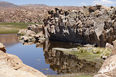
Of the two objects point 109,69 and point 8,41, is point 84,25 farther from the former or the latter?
point 109,69

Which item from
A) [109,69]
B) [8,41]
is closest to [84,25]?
[8,41]

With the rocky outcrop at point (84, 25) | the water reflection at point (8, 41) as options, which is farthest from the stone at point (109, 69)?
the water reflection at point (8, 41)

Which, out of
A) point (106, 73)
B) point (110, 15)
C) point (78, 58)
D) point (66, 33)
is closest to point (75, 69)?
point (78, 58)

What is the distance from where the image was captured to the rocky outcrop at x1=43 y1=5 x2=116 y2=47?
1506 inches

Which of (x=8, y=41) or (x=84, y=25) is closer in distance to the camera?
(x=84, y=25)

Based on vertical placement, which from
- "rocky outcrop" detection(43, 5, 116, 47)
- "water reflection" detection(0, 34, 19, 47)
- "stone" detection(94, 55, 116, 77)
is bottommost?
"water reflection" detection(0, 34, 19, 47)

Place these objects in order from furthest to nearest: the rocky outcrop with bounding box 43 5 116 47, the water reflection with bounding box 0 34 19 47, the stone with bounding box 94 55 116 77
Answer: the water reflection with bounding box 0 34 19 47 → the rocky outcrop with bounding box 43 5 116 47 → the stone with bounding box 94 55 116 77

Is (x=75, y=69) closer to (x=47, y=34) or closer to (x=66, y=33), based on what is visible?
(x=66, y=33)

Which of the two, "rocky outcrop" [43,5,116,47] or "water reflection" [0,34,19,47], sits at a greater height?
"rocky outcrop" [43,5,116,47]

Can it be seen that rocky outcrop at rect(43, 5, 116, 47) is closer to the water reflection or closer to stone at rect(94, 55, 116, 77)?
the water reflection

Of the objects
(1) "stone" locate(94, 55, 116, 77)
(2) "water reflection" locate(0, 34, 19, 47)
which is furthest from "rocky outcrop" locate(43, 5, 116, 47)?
(1) "stone" locate(94, 55, 116, 77)

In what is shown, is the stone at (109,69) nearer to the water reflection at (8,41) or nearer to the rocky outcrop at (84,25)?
the rocky outcrop at (84,25)

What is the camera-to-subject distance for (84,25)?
46500 millimetres

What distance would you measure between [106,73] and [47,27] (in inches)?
2254
